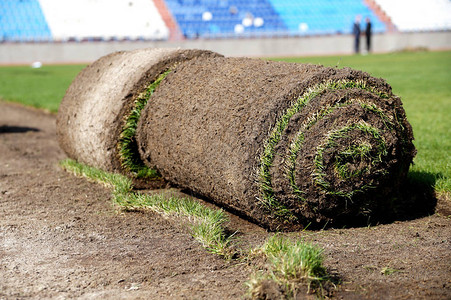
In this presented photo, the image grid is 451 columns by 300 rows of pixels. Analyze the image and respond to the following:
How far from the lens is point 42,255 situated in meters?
3.38

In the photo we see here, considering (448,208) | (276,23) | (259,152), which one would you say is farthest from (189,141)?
(276,23)

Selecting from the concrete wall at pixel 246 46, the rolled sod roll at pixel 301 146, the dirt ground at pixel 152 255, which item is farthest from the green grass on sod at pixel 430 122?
the concrete wall at pixel 246 46

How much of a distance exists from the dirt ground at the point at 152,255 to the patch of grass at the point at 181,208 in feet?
0.25

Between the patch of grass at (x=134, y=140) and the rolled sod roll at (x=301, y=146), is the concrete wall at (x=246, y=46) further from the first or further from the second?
the rolled sod roll at (x=301, y=146)

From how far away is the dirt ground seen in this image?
2.80 meters

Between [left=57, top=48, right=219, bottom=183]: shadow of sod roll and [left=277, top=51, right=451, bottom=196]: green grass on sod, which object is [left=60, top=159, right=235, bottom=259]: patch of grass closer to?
[left=57, top=48, right=219, bottom=183]: shadow of sod roll

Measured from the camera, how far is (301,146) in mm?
3596

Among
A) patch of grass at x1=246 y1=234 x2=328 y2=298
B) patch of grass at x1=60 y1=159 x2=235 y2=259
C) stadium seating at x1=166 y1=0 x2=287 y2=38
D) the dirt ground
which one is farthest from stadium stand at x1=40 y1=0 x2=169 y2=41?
patch of grass at x1=246 y1=234 x2=328 y2=298

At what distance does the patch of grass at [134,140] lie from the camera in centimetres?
501

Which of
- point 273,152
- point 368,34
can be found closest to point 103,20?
point 368,34

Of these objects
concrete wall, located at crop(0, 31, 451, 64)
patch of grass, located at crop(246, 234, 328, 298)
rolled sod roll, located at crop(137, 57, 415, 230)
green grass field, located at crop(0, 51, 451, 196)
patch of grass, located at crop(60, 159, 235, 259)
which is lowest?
concrete wall, located at crop(0, 31, 451, 64)

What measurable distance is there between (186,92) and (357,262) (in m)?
2.14

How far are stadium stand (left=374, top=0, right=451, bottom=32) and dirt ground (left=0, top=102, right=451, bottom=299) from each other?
1463 inches

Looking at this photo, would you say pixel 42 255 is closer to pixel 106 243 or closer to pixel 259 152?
pixel 106 243
